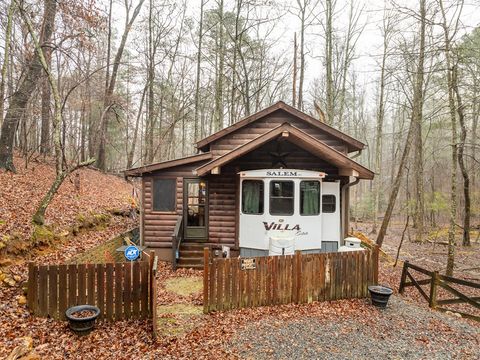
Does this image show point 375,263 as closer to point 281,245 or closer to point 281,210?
point 281,245

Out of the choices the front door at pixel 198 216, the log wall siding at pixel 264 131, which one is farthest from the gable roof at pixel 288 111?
the front door at pixel 198 216

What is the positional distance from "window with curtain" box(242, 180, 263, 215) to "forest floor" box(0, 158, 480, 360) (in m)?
3.27

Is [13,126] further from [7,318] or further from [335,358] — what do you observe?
[335,358]

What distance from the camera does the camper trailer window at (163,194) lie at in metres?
12.0

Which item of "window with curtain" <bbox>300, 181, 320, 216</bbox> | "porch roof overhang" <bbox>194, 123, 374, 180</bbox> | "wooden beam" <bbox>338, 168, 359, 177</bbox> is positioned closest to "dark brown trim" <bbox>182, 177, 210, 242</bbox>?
"porch roof overhang" <bbox>194, 123, 374, 180</bbox>

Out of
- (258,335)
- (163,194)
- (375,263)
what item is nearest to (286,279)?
(258,335)

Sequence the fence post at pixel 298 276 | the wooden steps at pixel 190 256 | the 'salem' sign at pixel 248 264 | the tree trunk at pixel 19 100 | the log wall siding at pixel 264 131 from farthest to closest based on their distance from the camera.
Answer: the log wall siding at pixel 264 131, the tree trunk at pixel 19 100, the wooden steps at pixel 190 256, the fence post at pixel 298 276, the 'salem' sign at pixel 248 264

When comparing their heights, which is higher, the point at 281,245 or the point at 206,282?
the point at 281,245

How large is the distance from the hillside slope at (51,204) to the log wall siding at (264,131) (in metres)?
5.88

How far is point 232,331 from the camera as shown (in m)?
6.14

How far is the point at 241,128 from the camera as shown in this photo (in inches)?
484

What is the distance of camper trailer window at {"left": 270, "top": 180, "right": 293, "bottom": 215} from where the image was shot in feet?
34.0

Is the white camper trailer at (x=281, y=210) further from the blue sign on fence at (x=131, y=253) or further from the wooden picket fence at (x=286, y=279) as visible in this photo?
the blue sign on fence at (x=131, y=253)

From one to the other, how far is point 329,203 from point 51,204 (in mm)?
10522
